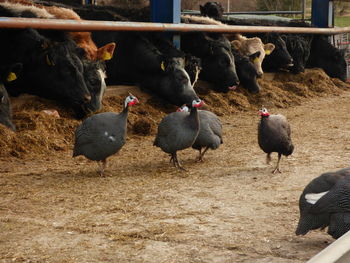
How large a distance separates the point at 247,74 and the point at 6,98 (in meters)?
5.73

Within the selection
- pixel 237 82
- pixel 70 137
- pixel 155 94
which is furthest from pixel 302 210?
pixel 237 82

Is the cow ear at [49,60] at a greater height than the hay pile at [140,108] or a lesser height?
greater

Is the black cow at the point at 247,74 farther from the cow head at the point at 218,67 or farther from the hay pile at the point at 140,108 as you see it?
the cow head at the point at 218,67

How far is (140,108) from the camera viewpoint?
9.30 metres

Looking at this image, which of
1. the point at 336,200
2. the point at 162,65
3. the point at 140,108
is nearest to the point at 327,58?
the point at 162,65

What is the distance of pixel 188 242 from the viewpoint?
3.91 metres

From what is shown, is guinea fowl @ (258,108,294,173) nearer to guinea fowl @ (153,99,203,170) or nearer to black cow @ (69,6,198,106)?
guinea fowl @ (153,99,203,170)

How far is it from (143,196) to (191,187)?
1.74ft

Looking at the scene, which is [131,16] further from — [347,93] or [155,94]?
[347,93]

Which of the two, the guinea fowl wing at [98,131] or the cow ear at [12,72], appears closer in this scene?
the guinea fowl wing at [98,131]

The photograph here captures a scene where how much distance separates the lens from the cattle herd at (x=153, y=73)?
5820mm

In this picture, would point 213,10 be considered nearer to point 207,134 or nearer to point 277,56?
point 277,56

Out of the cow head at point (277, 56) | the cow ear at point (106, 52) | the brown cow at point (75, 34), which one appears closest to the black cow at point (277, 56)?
the cow head at point (277, 56)

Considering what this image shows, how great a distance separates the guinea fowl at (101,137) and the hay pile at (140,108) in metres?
1.03
